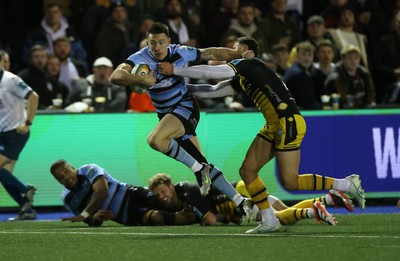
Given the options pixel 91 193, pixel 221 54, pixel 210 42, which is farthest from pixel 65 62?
pixel 221 54

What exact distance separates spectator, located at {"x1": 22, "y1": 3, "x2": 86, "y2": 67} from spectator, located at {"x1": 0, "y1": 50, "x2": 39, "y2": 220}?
2.70 m

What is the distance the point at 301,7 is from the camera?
20.7 meters

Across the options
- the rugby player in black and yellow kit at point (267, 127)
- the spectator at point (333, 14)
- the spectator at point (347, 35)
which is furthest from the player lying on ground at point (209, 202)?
the spectator at point (333, 14)

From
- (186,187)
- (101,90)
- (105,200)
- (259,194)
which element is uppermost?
(101,90)

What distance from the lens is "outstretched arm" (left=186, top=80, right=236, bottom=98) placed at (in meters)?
12.9

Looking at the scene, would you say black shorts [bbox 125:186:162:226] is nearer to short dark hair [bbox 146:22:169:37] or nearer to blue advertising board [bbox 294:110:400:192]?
short dark hair [bbox 146:22:169:37]

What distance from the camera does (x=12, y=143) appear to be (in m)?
15.9

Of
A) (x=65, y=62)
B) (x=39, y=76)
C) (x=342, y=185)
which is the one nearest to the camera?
(x=342, y=185)

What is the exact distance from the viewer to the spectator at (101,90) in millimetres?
17344

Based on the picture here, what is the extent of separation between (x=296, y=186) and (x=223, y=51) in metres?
1.75

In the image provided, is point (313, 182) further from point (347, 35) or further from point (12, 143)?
point (347, 35)

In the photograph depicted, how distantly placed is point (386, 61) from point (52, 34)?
17.4 ft

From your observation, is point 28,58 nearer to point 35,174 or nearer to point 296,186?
point 35,174

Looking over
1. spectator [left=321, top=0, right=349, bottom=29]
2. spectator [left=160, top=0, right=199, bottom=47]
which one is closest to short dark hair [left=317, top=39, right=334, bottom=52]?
spectator [left=321, top=0, right=349, bottom=29]
